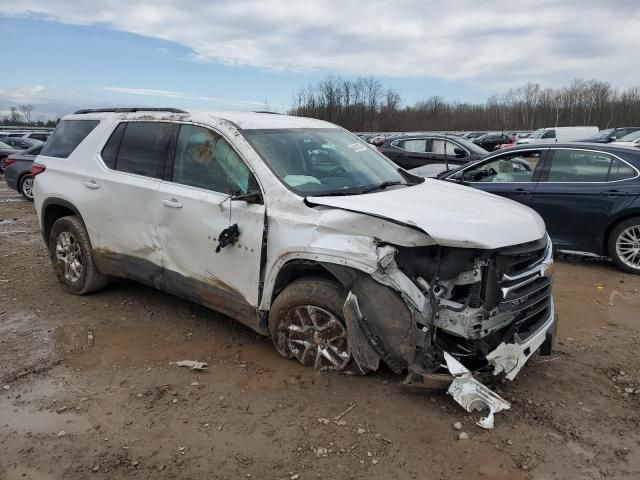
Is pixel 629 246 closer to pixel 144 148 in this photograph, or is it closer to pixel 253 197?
pixel 253 197

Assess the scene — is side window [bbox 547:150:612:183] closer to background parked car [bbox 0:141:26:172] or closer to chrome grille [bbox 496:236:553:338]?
chrome grille [bbox 496:236:553:338]

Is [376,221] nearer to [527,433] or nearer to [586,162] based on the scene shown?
[527,433]

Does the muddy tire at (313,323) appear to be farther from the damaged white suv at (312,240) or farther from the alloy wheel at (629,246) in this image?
the alloy wheel at (629,246)

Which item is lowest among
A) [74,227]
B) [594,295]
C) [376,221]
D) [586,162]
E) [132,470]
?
[132,470]

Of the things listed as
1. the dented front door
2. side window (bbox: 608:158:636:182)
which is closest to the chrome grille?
the dented front door

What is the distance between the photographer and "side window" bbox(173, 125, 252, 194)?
4000 millimetres

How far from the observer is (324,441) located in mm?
3084

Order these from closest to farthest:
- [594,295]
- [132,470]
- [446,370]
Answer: [132,470]
[446,370]
[594,295]

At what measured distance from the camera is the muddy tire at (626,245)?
6.43 metres

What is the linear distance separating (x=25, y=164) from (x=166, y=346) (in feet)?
36.6

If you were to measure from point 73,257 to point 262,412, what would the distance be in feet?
10.6

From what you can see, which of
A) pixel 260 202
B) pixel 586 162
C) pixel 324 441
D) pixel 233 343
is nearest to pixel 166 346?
pixel 233 343

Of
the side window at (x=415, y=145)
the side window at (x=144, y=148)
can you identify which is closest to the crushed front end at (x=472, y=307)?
the side window at (x=144, y=148)

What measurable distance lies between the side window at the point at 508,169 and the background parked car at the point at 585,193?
1cm
